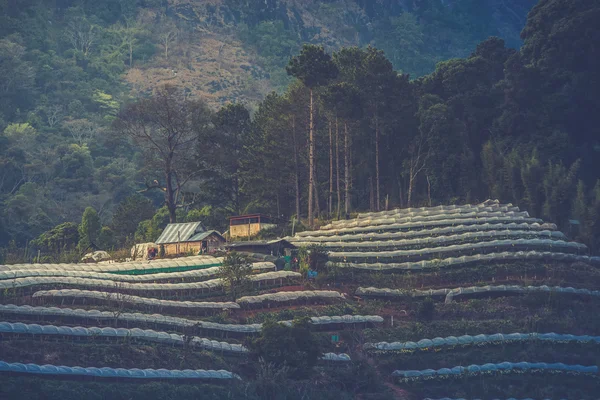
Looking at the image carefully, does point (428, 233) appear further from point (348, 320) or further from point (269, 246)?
point (348, 320)

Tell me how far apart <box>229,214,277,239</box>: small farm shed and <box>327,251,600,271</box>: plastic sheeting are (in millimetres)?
14906

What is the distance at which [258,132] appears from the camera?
299ft

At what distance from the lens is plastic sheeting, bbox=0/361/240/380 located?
4416 cm

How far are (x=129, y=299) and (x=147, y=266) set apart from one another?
9890 millimetres

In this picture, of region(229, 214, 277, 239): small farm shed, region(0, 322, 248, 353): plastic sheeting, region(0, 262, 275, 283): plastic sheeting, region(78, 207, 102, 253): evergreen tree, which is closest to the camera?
region(0, 322, 248, 353): plastic sheeting

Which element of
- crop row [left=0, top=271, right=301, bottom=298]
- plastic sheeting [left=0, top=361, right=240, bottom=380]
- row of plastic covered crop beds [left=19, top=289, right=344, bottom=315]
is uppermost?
crop row [left=0, top=271, right=301, bottom=298]

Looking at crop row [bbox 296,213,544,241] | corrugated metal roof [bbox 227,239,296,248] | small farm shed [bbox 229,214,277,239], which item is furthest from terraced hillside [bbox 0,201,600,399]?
small farm shed [bbox 229,214,277,239]

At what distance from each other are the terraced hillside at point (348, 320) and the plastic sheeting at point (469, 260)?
100mm

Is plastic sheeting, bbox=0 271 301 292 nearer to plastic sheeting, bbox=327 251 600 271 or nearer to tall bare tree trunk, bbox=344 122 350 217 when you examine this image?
plastic sheeting, bbox=327 251 600 271

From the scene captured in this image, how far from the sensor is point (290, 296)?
197ft

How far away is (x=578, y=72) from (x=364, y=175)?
20.2 meters

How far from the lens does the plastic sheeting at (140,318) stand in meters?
51.2

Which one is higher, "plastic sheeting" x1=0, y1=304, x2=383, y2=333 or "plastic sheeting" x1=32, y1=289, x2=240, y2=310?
"plastic sheeting" x1=32, y1=289, x2=240, y2=310

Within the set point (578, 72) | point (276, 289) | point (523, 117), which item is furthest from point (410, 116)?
point (276, 289)
